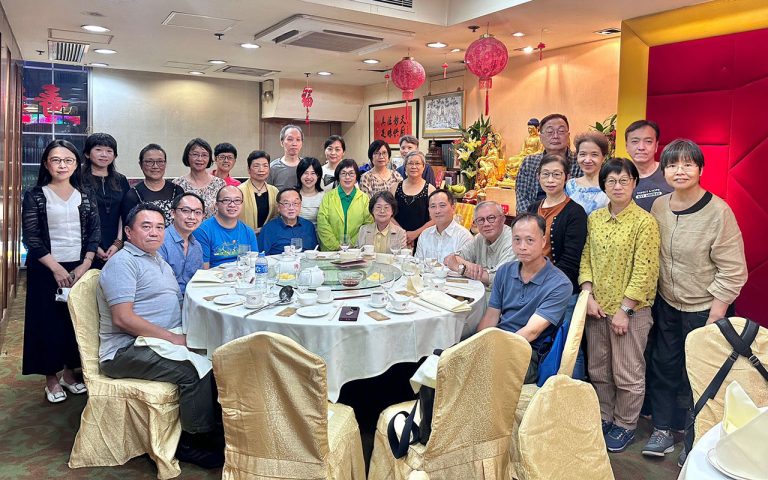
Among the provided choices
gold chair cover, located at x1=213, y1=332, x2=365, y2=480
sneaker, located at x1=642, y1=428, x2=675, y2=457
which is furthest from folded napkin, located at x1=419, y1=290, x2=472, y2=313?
sneaker, located at x1=642, y1=428, x2=675, y2=457

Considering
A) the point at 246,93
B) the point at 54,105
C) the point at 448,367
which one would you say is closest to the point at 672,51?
the point at 448,367

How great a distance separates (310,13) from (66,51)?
333cm

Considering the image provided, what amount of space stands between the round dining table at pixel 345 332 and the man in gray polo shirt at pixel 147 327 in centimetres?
14

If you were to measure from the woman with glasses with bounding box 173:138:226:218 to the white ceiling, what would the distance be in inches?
45.9

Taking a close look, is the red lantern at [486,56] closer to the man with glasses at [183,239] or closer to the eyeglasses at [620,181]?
the eyeglasses at [620,181]

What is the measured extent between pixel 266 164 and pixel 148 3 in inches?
61.2

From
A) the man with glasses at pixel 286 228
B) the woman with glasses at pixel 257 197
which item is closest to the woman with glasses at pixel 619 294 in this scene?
the man with glasses at pixel 286 228

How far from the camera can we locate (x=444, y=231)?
3535 mm

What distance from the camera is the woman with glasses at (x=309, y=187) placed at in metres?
4.08

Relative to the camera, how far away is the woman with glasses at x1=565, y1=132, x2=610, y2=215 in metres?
3.12

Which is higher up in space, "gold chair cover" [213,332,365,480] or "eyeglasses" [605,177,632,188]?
"eyeglasses" [605,177,632,188]

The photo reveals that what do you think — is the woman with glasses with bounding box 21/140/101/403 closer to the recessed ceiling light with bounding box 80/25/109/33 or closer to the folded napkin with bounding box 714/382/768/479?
the recessed ceiling light with bounding box 80/25/109/33

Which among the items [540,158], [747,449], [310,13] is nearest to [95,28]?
[310,13]

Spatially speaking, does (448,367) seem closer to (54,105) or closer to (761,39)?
(761,39)
